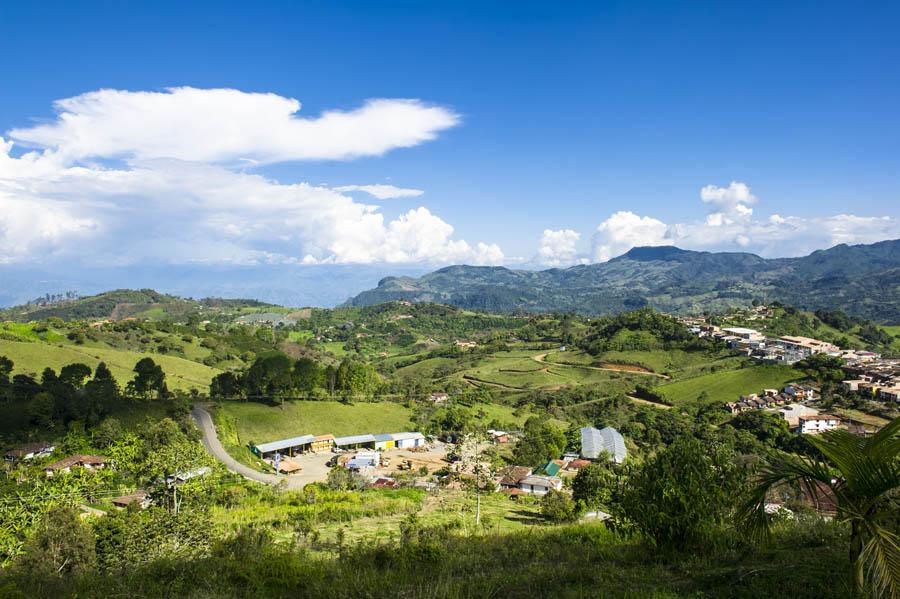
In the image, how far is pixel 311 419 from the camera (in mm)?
53688

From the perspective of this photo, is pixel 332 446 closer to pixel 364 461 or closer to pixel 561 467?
pixel 364 461

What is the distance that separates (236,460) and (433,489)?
18.0 metres

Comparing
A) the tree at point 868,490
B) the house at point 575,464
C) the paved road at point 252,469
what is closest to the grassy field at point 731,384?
the house at point 575,464

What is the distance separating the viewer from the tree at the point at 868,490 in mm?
3951

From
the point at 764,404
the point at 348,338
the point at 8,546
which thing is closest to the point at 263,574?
the point at 8,546

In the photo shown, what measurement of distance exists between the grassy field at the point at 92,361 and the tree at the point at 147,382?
7.42m

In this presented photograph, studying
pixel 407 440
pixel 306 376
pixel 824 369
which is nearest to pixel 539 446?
pixel 407 440

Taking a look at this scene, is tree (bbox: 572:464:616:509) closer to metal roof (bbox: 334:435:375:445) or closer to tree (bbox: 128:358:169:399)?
metal roof (bbox: 334:435:375:445)

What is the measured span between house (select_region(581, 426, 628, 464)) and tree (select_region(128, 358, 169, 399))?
44.2 m

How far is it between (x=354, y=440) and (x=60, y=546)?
126 ft

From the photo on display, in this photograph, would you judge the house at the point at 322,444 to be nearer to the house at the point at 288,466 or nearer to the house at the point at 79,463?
the house at the point at 288,466

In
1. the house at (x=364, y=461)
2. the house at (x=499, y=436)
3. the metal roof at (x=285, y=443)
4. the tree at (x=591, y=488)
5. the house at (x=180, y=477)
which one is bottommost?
the house at (x=499, y=436)

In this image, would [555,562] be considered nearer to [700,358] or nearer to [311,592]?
[311,592]

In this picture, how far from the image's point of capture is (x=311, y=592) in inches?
267
